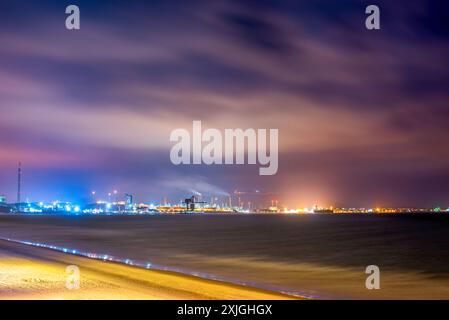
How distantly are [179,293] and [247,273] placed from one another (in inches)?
556

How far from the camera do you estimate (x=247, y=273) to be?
106 ft

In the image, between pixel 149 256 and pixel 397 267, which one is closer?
pixel 397 267

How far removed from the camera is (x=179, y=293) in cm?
1883

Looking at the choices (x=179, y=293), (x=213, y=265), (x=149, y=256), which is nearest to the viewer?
(x=179, y=293)
